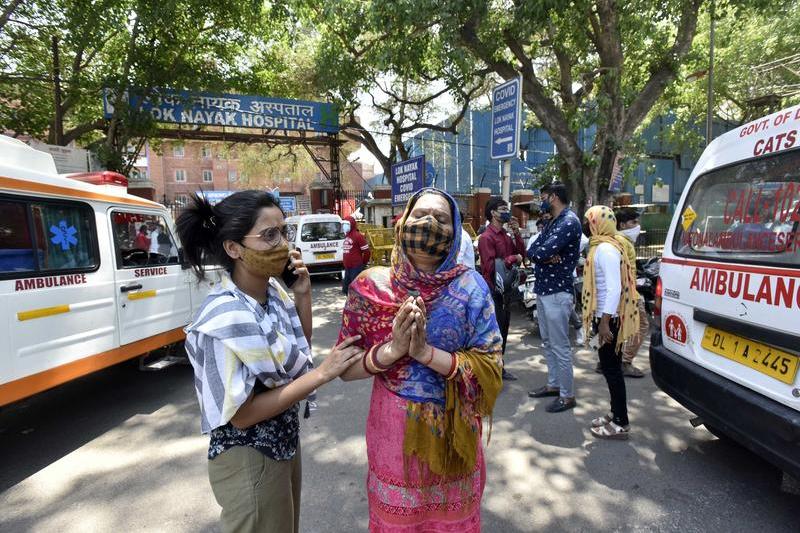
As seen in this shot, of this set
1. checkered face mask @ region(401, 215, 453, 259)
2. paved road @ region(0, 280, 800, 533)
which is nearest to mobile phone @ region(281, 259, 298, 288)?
checkered face mask @ region(401, 215, 453, 259)

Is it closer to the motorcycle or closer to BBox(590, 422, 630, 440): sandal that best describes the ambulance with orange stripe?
BBox(590, 422, 630, 440): sandal

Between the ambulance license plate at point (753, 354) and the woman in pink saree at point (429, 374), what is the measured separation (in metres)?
1.56

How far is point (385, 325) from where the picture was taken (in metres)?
1.55

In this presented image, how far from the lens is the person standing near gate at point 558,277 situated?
3631mm

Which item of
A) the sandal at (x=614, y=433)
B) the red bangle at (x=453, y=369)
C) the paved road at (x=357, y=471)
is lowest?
the paved road at (x=357, y=471)

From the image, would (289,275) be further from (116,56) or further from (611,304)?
(116,56)

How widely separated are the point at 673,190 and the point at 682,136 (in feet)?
25.9

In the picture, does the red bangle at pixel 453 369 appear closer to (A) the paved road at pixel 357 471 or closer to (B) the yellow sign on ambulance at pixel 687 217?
(A) the paved road at pixel 357 471

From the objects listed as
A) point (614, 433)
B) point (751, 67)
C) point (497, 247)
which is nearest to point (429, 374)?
point (614, 433)

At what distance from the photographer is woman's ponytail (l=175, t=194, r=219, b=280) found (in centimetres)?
154

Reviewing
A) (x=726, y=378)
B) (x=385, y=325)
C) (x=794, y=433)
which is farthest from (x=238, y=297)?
(x=726, y=378)

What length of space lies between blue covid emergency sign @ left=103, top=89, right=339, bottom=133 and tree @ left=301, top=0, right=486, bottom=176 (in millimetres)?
1177

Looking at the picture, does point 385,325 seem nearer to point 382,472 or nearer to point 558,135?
point 382,472

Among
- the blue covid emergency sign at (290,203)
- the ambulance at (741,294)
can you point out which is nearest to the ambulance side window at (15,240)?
the ambulance at (741,294)
